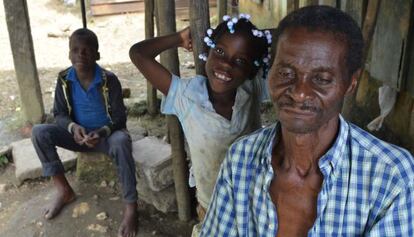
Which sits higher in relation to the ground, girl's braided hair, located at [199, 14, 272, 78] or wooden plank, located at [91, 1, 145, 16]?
girl's braided hair, located at [199, 14, 272, 78]

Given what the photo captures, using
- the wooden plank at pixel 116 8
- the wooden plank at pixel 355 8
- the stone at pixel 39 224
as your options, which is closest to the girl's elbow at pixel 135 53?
the wooden plank at pixel 355 8

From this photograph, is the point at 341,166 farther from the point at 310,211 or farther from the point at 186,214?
the point at 186,214

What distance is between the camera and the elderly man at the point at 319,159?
1264 mm

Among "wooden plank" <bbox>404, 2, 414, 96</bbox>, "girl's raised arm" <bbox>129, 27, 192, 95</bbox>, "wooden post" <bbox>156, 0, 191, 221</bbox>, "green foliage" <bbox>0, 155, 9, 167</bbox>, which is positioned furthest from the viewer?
"green foliage" <bbox>0, 155, 9, 167</bbox>

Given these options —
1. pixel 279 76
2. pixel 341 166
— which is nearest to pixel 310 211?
Result: pixel 341 166

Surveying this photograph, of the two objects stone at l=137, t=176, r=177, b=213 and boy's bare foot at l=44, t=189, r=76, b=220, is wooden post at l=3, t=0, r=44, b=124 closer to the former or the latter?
boy's bare foot at l=44, t=189, r=76, b=220

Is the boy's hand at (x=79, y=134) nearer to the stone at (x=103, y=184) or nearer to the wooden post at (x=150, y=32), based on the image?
the stone at (x=103, y=184)

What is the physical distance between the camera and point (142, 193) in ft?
11.1

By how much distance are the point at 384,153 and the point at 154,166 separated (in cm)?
204

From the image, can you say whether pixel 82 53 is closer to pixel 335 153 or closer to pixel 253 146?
pixel 253 146

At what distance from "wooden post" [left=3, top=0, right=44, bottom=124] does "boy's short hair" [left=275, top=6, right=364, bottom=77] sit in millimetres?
3613

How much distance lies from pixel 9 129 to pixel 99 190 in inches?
68.7

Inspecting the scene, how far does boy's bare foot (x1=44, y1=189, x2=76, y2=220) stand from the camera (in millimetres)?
3166

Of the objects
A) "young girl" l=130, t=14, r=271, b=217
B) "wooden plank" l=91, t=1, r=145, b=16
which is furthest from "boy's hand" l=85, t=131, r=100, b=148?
"wooden plank" l=91, t=1, r=145, b=16
